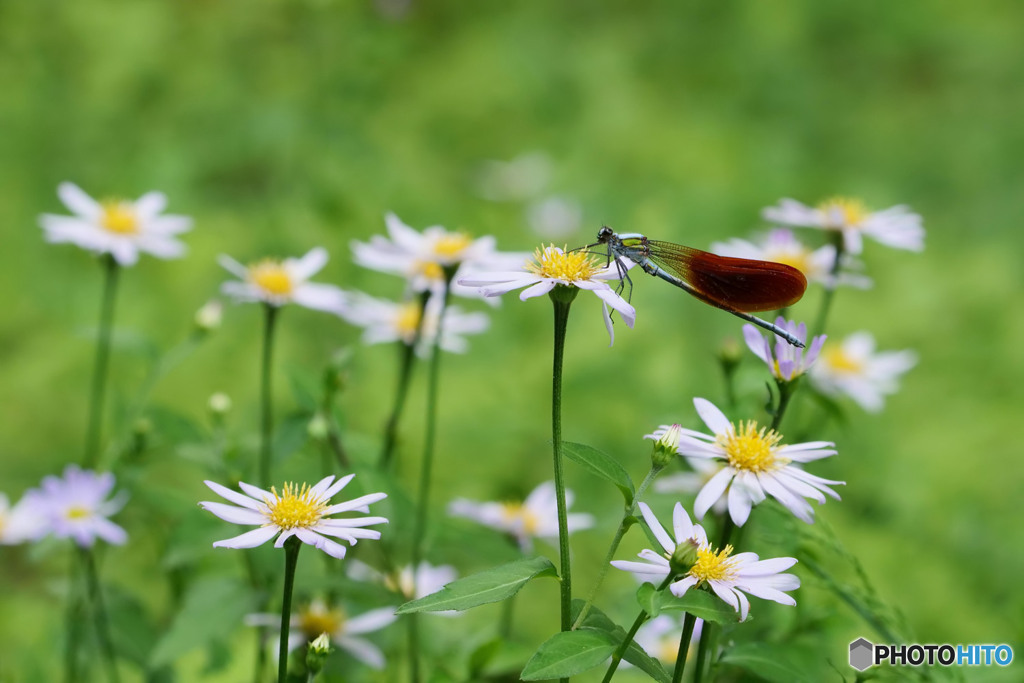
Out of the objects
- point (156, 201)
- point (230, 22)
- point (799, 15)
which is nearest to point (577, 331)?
point (156, 201)

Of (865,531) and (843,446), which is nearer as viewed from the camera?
(865,531)

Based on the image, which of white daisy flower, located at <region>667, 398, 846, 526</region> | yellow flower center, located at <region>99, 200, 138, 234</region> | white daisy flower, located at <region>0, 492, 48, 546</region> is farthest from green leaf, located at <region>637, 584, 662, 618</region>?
yellow flower center, located at <region>99, 200, 138, 234</region>

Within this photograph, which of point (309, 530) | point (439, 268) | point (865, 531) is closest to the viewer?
point (309, 530)

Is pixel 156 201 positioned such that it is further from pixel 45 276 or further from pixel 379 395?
pixel 45 276

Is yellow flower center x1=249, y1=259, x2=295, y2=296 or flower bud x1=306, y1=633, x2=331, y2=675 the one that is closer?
flower bud x1=306, y1=633, x2=331, y2=675

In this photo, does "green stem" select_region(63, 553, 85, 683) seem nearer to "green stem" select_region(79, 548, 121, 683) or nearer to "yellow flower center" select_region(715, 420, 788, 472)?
"green stem" select_region(79, 548, 121, 683)

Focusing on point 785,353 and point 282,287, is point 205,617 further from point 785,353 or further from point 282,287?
point 785,353

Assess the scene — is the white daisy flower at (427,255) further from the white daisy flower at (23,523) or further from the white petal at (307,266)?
the white daisy flower at (23,523)
